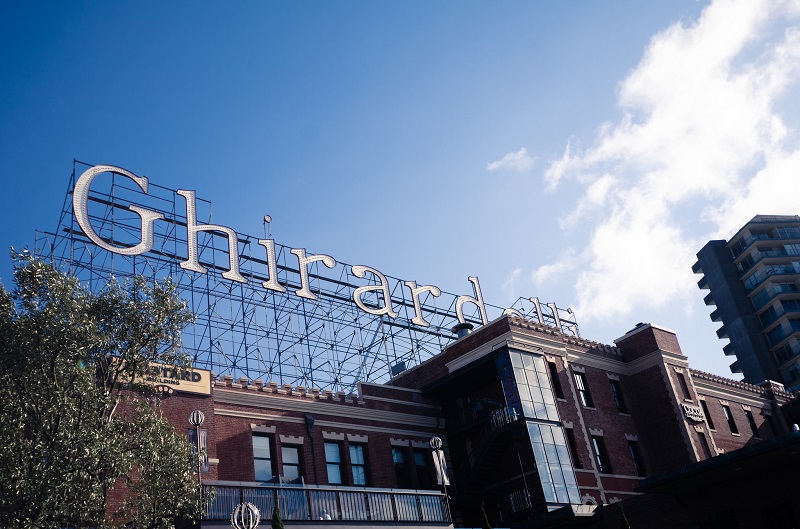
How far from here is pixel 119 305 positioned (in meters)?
20.4

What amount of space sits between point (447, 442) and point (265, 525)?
16.8 meters

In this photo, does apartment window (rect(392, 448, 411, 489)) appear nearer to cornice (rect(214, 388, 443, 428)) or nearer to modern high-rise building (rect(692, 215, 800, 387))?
cornice (rect(214, 388, 443, 428))

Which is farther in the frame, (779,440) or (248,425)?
(248,425)

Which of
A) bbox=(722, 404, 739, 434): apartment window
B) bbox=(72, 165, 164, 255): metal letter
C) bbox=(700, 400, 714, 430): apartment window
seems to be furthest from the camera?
bbox=(722, 404, 739, 434): apartment window

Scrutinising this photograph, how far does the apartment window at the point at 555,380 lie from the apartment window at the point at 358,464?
439 inches

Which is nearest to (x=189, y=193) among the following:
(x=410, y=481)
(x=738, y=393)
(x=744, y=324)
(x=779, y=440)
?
(x=410, y=481)

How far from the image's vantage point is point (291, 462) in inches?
1240

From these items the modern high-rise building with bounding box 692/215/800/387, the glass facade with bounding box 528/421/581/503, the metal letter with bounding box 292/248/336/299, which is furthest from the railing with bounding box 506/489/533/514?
the modern high-rise building with bounding box 692/215/800/387

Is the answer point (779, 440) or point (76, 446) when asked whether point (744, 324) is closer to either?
point (779, 440)

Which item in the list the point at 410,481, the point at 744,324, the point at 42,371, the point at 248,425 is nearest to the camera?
the point at 42,371

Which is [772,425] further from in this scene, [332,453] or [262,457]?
[262,457]

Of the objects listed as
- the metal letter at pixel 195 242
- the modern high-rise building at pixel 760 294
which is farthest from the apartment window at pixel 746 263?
the metal letter at pixel 195 242

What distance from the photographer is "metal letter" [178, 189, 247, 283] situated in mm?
36000

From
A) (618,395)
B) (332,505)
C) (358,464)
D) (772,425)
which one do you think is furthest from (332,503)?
(772,425)
